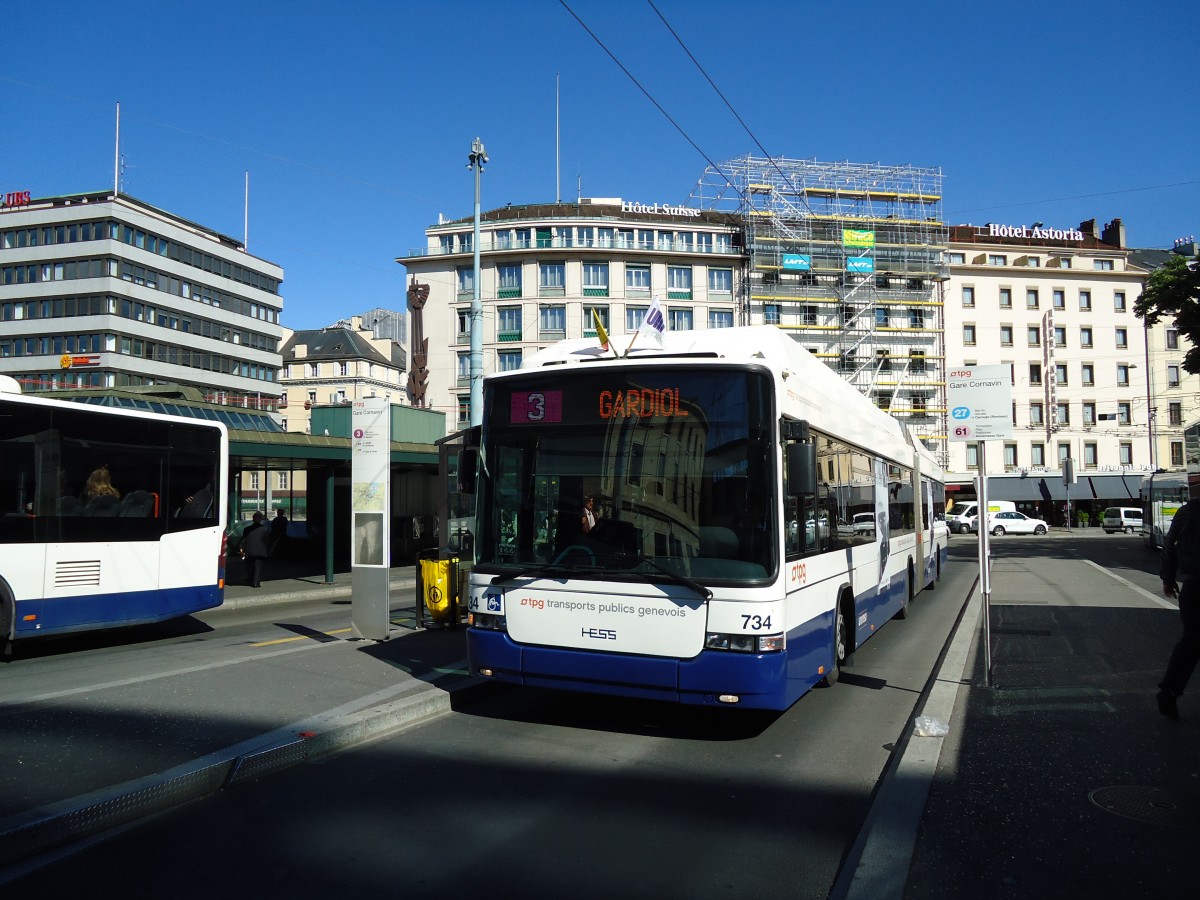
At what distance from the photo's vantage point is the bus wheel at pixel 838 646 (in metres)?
8.01

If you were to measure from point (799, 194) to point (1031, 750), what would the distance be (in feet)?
210

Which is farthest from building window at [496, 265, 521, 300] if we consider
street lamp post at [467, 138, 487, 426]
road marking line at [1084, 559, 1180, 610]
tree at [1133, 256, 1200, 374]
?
road marking line at [1084, 559, 1180, 610]

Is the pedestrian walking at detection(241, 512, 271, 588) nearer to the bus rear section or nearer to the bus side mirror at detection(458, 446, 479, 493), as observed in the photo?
the bus rear section

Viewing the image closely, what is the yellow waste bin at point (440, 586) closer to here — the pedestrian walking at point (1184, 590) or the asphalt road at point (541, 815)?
the asphalt road at point (541, 815)

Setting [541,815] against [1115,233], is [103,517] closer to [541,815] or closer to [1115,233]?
[541,815]

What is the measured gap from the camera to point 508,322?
64.3m

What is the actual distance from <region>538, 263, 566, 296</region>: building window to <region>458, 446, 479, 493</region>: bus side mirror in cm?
5742

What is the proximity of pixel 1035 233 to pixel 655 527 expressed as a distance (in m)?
77.3

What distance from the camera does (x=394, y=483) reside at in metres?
29.2

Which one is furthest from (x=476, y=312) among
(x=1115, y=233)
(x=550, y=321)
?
(x=1115, y=233)

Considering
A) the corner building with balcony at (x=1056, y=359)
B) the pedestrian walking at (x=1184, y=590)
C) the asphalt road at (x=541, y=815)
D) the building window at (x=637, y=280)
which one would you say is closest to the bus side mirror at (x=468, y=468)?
the asphalt road at (x=541, y=815)

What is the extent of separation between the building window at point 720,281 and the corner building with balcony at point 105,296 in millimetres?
35379

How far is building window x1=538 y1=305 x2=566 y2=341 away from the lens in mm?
63438

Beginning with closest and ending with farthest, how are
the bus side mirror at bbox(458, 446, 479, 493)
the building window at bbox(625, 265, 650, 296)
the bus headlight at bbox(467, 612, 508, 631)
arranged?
the bus headlight at bbox(467, 612, 508, 631) < the bus side mirror at bbox(458, 446, 479, 493) < the building window at bbox(625, 265, 650, 296)
